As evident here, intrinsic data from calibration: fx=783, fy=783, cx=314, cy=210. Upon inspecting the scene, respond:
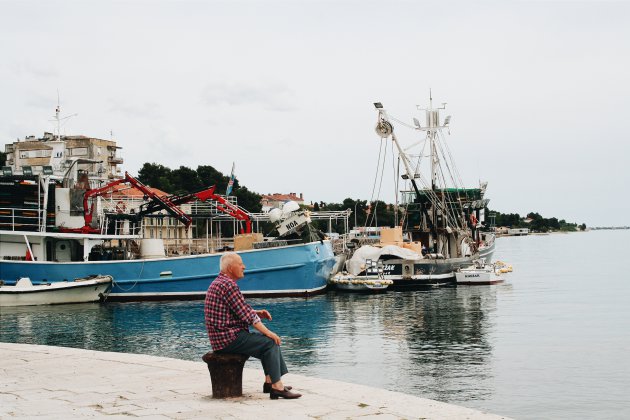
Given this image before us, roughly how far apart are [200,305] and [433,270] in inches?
572

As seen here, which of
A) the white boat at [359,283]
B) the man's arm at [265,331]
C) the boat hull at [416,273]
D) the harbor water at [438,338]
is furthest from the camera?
the boat hull at [416,273]

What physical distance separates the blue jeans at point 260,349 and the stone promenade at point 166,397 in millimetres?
367

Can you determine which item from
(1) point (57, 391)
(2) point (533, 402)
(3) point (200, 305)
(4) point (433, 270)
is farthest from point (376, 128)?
(1) point (57, 391)

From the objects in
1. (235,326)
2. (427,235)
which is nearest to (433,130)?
(427,235)

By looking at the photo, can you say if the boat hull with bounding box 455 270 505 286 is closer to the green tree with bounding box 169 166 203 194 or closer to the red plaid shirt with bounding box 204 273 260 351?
the red plaid shirt with bounding box 204 273 260 351

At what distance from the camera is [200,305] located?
3428cm

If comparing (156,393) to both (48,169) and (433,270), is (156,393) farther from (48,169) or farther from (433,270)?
(433,270)

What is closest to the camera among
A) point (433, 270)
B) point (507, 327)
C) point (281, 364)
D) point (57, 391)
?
point (281, 364)

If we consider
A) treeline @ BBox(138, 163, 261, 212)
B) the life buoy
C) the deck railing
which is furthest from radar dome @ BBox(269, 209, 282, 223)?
treeline @ BBox(138, 163, 261, 212)

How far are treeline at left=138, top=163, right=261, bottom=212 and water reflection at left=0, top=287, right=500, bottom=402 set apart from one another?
60.5 m

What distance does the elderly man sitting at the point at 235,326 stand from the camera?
9.05m

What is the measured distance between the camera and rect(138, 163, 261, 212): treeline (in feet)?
320

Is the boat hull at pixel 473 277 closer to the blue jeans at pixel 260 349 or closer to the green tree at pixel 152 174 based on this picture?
the blue jeans at pixel 260 349

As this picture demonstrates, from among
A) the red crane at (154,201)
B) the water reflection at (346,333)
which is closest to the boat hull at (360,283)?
the water reflection at (346,333)
